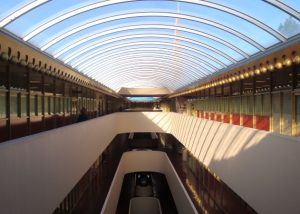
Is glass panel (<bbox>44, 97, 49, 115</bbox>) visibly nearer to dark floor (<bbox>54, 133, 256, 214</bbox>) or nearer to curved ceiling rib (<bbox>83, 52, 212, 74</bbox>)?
dark floor (<bbox>54, 133, 256, 214</bbox>)

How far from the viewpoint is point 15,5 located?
11.3 m

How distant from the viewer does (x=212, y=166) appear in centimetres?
1375

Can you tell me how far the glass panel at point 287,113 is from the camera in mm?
9715

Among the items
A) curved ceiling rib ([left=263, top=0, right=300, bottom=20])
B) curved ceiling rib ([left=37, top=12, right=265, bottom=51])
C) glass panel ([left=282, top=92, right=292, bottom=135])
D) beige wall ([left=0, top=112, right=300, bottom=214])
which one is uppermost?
curved ceiling rib ([left=37, top=12, right=265, bottom=51])

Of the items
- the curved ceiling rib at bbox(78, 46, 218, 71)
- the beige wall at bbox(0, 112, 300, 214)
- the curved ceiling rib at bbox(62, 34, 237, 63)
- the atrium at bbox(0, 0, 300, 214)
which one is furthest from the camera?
the curved ceiling rib at bbox(78, 46, 218, 71)

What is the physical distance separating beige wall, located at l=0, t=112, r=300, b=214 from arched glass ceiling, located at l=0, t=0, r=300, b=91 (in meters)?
4.31

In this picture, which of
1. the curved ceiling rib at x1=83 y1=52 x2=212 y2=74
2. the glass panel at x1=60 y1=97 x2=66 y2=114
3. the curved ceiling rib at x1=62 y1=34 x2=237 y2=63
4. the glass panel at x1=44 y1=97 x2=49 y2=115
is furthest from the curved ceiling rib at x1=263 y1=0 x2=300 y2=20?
the curved ceiling rib at x1=83 y1=52 x2=212 y2=74

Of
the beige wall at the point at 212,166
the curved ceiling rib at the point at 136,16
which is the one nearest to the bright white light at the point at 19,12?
the curved ceiling rib at the point at 136,16

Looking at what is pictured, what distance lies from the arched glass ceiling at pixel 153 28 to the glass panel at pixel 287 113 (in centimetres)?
271

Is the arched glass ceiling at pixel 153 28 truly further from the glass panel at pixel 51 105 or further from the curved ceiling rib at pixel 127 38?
the glass panel at pixel 51 105

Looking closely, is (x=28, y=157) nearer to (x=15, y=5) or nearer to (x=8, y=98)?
(x=8, y=98)

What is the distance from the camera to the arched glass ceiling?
12242 mm

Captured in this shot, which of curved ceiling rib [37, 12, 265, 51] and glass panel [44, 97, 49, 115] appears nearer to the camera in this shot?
glass panel [44, 97, 49, 115]

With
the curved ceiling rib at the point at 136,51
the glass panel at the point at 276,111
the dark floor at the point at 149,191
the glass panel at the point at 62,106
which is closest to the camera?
the glass panel at the point at 276,111
